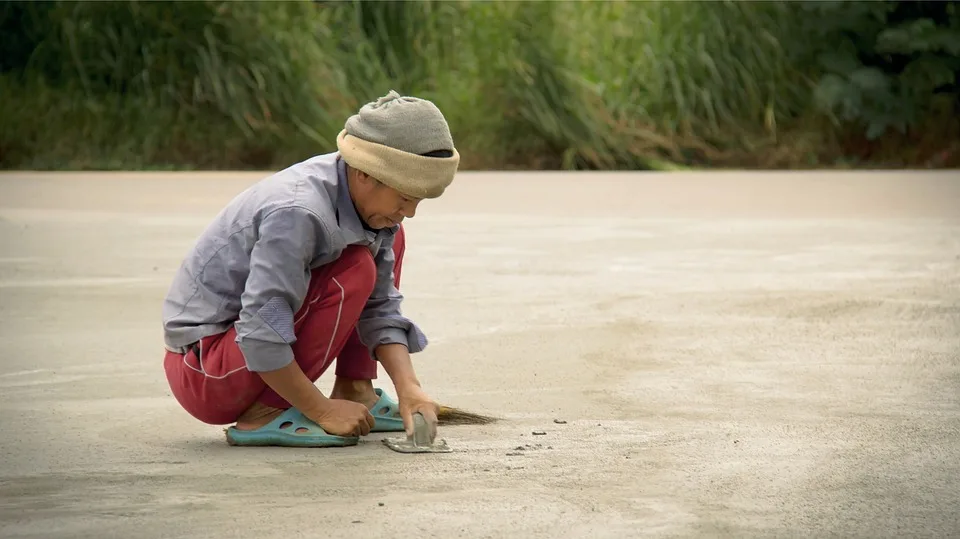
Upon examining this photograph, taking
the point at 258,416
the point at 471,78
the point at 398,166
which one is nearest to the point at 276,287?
the point at 398,166

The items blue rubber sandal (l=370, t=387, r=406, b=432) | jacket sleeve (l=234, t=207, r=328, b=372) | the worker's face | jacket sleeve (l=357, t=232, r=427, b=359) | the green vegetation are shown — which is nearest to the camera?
jacket sleeve (l=234, t=207, r=328, b=372)

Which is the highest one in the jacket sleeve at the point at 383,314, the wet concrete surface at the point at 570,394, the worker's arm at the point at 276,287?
the worker's arm at the point at 276,287

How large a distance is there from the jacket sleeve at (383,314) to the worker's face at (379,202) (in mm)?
241

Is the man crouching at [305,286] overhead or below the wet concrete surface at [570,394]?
overhead

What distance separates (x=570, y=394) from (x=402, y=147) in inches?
48.2

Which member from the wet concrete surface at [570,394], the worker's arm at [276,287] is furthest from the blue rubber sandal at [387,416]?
the worker's arm at [276,287]

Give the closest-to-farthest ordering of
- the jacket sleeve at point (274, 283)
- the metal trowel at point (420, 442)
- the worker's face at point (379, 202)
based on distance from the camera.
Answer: the jacket sleeve at point (274, 283)
the worker's face at point (379, 202)
the metal trowel at point (420, 442)

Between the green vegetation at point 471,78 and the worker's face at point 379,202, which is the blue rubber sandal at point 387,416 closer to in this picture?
the worker's face at point 379,202

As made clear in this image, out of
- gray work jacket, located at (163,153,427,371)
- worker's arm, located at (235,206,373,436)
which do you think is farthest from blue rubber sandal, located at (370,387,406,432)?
worker's arm, located at (235,206,373,436)

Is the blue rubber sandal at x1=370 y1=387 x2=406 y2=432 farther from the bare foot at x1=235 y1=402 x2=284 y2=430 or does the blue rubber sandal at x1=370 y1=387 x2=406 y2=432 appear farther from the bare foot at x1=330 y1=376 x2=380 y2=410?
the bare foot at x1=235 y1=402 x2=284 y2=430

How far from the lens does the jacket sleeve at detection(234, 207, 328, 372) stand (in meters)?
3.30

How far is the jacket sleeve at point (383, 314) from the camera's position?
3.73 meters

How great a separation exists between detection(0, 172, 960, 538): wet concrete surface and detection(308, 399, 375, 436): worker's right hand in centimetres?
6

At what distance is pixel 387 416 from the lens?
3891 mm
